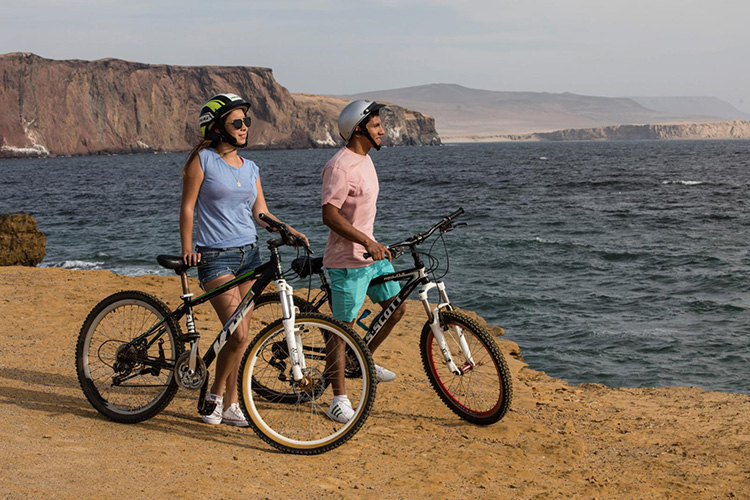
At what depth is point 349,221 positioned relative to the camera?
5.29 meters

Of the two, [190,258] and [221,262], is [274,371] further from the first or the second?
[190,258]

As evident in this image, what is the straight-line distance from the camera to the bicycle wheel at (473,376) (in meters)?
5.33

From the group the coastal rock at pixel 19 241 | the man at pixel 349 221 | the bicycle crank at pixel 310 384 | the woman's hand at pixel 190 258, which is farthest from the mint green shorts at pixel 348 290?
the coastal rock at pixel 19 241

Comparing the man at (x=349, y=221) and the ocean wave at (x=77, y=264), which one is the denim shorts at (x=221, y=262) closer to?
the man at (x=349, y=221)

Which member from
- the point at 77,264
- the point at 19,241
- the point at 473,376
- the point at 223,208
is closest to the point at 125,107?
the point at 77,264

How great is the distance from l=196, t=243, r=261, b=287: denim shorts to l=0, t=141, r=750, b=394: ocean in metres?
2.62

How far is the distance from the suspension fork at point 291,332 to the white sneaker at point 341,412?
20.2 inches

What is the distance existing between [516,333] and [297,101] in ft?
623

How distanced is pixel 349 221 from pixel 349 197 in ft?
0.59

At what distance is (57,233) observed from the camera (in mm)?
28219

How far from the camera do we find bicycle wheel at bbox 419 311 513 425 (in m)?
5.33

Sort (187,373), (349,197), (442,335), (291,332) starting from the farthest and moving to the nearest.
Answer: (442,335) < (349,197) < (187,373) < (291,332)

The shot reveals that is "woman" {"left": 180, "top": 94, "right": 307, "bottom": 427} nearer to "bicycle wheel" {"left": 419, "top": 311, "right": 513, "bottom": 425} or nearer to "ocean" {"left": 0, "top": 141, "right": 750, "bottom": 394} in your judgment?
"bicycle wheel" {"left": 419, "top": 311, "right": 513, "bottom": 425}

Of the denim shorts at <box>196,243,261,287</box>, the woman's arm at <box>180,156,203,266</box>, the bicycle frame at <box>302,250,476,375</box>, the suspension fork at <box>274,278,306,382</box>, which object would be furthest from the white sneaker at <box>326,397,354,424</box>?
the woman's arm at <box>180,156,203,266</box>
